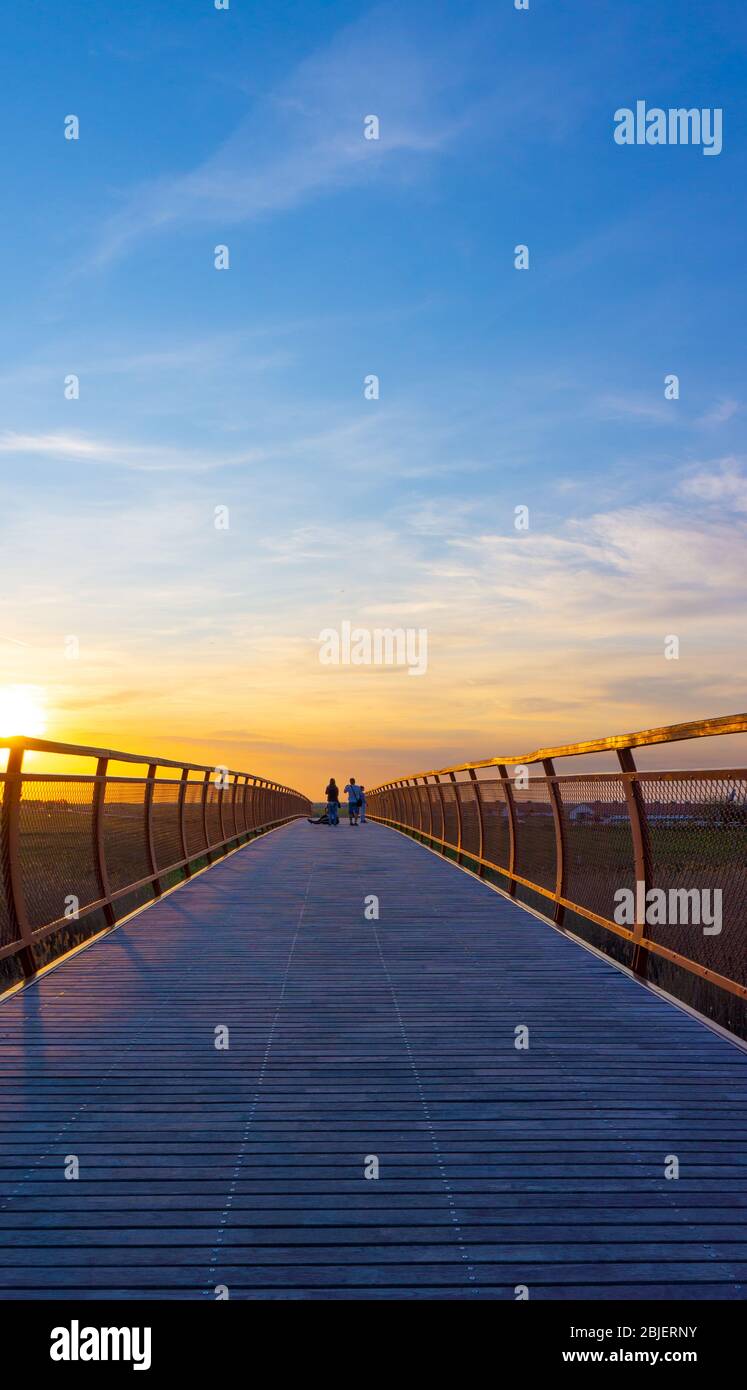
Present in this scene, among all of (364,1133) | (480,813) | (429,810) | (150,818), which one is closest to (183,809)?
(150,818)

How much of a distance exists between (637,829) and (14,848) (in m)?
3.80

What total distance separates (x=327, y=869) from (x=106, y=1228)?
12682 mm

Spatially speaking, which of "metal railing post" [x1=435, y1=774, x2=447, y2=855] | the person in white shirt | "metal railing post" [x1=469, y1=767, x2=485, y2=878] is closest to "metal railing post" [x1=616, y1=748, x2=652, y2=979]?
"metal railing post" [x1=469, y1=767, x2=485, y2=878]

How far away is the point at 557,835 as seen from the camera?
9562 mm

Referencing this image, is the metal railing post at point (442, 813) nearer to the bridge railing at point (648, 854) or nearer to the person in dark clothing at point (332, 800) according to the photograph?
the bridge railing at point (648, 854)

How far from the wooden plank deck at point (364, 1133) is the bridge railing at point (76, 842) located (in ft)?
1.52

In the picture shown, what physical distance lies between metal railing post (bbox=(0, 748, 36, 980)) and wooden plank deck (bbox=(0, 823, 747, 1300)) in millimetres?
399

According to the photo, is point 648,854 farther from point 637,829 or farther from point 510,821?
point 510,821

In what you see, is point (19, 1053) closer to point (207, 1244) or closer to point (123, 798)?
point (207, 1244)

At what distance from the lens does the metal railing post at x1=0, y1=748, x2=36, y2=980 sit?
661cm

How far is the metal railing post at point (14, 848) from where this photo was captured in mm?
6605

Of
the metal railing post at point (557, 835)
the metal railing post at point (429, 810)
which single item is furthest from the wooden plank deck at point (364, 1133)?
the metal railing post at point (429, 810)

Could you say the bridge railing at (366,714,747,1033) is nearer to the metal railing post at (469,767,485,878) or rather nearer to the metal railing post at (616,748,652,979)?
the metal railing post at (616,748,652,979)

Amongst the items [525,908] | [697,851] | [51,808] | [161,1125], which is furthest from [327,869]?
[161,1125]
